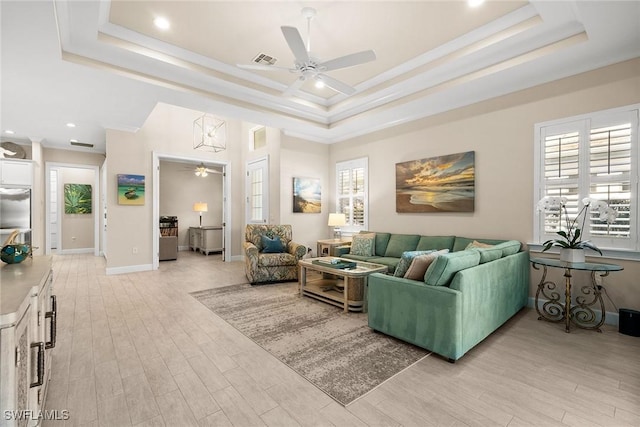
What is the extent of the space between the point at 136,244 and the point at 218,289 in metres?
2.48

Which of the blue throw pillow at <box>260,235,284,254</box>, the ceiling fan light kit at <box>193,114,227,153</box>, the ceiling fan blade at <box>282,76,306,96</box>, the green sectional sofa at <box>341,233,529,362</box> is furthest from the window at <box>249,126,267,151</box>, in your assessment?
the green sectional sofa at <box>341,233,529,362</box>

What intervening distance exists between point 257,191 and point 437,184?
4.06 metres

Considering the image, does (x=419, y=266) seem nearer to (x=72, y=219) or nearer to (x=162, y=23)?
(x=162, y=23)

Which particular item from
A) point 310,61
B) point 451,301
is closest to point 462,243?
point 451,301

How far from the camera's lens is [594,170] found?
3318mm

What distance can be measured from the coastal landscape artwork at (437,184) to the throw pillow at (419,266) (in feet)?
6.86

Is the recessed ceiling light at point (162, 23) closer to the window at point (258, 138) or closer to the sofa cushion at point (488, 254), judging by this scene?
the window at point (258, 138)

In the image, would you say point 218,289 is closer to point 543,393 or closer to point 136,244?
point 136,244

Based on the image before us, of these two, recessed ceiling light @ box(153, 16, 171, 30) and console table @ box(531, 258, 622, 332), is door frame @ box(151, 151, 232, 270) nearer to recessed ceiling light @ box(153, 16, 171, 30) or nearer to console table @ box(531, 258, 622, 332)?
recessed ceiling light @ box(153, 16, 171, 30)

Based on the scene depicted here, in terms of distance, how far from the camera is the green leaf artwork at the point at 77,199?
8320mm

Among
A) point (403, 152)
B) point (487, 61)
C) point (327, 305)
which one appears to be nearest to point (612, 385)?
point (327, 305)

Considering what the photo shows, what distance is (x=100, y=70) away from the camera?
346cm

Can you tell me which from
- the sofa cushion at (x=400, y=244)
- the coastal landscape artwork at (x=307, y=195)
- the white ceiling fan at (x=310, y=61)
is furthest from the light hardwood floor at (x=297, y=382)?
the coastal landscape artwork at (x=307, y=195)

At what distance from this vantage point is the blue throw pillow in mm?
5211
